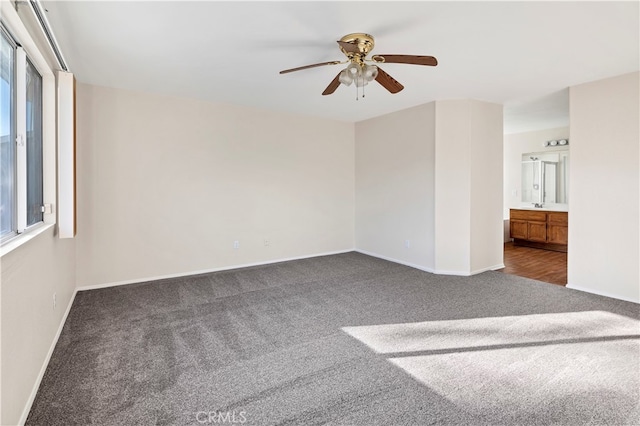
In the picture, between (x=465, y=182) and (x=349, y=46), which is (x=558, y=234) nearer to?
(x=465, y=182)

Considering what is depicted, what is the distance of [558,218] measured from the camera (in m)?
6.19

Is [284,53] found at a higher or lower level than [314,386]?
higher

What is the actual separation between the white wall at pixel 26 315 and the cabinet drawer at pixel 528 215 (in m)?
7.58

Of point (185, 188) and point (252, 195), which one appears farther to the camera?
point (252, 195)

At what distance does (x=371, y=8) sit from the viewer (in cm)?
225

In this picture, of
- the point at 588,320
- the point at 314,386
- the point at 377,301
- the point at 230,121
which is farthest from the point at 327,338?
the point at 230,121

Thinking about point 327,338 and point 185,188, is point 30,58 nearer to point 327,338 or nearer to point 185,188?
point 185,188

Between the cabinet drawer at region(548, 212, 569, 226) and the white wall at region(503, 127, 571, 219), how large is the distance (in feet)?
3.70

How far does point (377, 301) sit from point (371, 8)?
2767 millimetres

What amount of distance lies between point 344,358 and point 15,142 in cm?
265

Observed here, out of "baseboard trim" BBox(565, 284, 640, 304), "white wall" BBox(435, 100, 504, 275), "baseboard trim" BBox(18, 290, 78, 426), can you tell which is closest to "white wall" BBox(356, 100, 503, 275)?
"white wall" BBox(435, 100, 504, 275)

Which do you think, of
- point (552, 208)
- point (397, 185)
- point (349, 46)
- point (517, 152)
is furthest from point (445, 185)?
point (517, 152)

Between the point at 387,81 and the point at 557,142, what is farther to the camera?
the point at 557,142

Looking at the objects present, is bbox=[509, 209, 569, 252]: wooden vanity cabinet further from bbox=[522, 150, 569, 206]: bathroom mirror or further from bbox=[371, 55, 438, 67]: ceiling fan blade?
bbox=[371, 55, 438, 67]: ceiling fan blade
